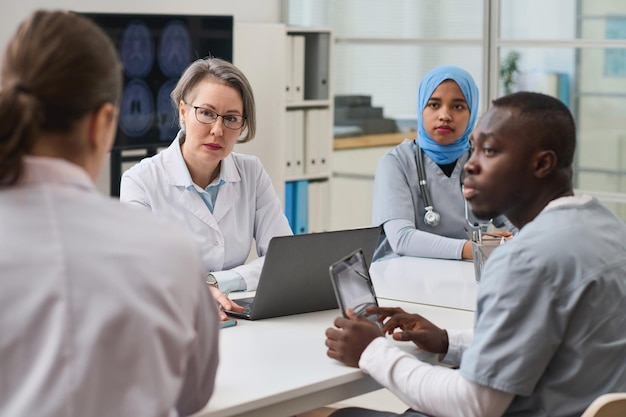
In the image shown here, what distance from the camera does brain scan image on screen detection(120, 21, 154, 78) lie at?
4554 mm

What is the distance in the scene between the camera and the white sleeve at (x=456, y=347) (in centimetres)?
204

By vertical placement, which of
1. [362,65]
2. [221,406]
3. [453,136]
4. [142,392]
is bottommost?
[221,406]

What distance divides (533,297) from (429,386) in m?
0.26

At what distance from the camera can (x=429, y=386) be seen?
1.76 meters

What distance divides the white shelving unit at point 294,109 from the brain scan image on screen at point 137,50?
64cm

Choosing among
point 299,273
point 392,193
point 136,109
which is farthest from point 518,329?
point 136,109

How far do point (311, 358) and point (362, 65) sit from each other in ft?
12.8

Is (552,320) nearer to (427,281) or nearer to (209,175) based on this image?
(427,281)

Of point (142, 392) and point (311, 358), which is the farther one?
point (311, 358)

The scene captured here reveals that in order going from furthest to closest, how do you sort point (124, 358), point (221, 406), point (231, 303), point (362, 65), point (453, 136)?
1. point (362, 65)
2. point (453, 136)
3. point (231, 303)
4. point (221, 406)
5. point (124, 358)

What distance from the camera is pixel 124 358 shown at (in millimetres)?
1212

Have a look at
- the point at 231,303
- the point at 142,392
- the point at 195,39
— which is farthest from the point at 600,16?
the point at 142,392

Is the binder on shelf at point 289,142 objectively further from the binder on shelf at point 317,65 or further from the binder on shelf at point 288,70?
the binder on shelf at point 317,65

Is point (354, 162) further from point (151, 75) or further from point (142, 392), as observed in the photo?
point (142, 392)
